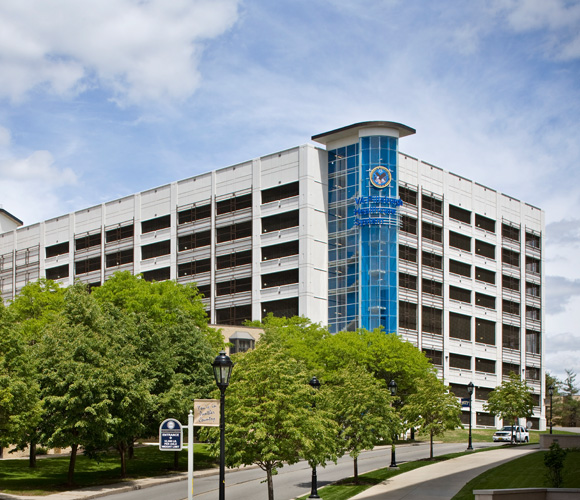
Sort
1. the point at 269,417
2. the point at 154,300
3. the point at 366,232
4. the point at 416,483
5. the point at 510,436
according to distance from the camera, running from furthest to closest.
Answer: the point at 366,232
the point at 510,436
the point at 154,300
the point at 416,483
the point at 269,417

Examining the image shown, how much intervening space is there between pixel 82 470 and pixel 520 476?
24515mm

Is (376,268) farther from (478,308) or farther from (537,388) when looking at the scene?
(537,388)

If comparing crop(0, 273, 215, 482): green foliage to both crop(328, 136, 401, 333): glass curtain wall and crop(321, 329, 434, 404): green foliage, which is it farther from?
crop(328, 136, 401, 333): glass curtain wall

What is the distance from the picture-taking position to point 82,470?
46.5m

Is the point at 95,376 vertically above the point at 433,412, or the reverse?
the point at 95,376

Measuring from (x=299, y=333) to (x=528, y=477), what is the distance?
35.7 meters

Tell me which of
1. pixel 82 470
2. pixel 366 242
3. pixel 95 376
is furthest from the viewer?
pixel 366 242

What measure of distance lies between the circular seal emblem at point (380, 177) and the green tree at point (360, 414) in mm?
46197

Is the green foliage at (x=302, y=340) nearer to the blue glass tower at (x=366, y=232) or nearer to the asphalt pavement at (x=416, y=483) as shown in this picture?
the blue glass tower at (x=366, y=232)

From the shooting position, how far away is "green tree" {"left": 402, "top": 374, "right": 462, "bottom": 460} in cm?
4841

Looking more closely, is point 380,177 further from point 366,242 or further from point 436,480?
point 436,480

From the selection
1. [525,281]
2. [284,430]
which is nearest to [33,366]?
[284,430]

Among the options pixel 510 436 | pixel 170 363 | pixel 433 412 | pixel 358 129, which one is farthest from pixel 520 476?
pixel 358 129

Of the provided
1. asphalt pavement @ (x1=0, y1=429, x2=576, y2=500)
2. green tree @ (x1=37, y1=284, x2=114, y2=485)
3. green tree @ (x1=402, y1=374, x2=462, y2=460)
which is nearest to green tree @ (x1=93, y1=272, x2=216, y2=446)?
green tree @ (x1=37, y1=284, x2=114, y2=485)
